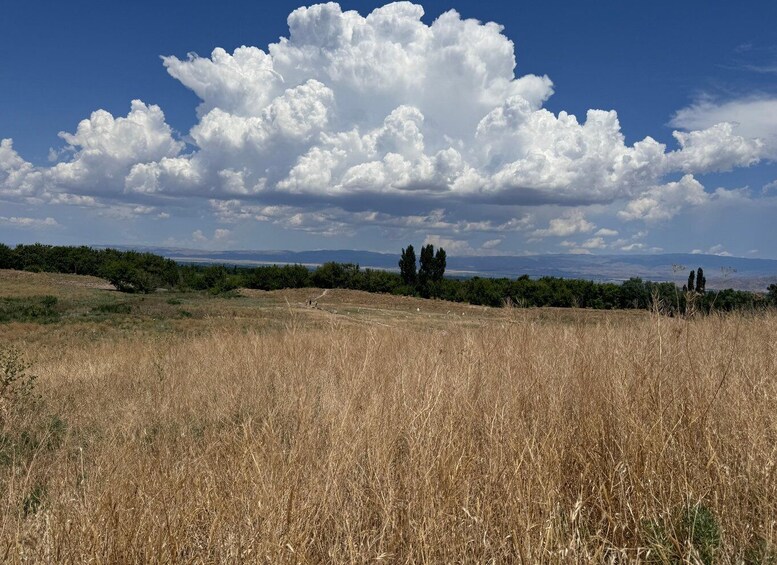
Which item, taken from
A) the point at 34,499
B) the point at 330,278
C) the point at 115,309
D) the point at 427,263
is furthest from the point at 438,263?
the point at 34,499

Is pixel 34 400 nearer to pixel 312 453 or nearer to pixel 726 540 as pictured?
pixel 312 453

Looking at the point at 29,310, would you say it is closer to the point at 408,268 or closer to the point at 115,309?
the point at 115,309

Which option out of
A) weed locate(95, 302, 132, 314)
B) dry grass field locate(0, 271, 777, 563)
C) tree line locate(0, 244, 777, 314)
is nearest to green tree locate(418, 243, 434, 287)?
tree line locate(0, 244, 777, 314)

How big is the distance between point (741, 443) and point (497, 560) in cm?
165

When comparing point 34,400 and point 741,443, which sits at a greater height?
point 741,443

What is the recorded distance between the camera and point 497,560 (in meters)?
2.38

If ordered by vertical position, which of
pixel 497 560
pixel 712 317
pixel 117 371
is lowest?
pixel 117 371

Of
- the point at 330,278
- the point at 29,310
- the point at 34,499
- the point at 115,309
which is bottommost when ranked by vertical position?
the point at 29,310

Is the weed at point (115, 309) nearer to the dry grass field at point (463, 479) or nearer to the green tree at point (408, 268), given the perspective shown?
the dry grass field at point (463, 479)

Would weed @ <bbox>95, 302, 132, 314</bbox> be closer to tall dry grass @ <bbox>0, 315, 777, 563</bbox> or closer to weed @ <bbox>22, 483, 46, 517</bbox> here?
tall dry grass @ <bbox>0, 315, 777, 563</bbox>

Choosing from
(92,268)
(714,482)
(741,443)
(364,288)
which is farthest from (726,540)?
(92,268)

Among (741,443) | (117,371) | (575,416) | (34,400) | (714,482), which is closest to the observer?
(714,482)

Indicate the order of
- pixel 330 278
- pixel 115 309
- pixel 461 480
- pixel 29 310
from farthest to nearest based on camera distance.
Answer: pixel 330 278 < pixel 115 309 < pixel 29 310 < pixel 461 480

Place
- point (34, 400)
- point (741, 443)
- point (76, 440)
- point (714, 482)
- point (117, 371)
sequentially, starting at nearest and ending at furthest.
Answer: point (714, 482) < point (741, 443) < point (76, 440) < point (34, 400) < point (117, 371)
